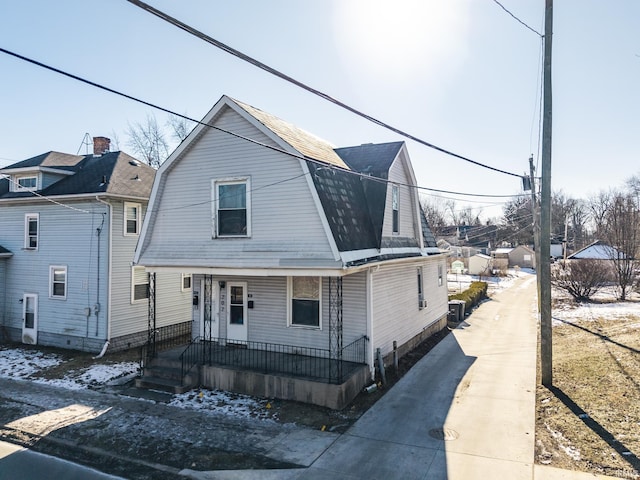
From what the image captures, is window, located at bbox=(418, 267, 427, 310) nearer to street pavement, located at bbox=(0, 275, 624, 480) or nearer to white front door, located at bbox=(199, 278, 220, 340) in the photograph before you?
street pavement, located at bbox=(0, 275, 624, 480)

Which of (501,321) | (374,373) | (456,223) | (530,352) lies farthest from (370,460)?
(456,223)

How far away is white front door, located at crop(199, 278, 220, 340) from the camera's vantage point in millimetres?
12766

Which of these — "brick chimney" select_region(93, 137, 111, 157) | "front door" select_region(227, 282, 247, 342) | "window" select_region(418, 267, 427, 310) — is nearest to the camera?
"front door" select_region(227, 282, 247, 342)

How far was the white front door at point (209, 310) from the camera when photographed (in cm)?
1277

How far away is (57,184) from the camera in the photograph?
17.1 metres

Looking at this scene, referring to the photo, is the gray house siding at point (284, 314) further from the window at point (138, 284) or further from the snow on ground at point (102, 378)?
the window at point (138, 284)

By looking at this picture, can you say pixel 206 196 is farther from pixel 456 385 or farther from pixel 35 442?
pixel 456 385

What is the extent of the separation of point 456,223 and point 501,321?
296 ft

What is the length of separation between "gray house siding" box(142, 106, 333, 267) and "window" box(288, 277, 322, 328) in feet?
4.92

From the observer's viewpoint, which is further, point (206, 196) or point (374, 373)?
point (206, 196)

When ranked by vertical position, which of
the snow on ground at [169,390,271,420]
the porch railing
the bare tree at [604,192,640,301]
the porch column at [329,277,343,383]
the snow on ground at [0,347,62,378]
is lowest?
the snow on ground at [0,347,62,378]

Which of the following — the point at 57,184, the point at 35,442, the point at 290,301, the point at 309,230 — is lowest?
the point at 35,442

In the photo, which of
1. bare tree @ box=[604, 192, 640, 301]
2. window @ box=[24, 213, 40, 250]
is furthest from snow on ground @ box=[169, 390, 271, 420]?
bare tree @ box=[604, 192, 640, 301]

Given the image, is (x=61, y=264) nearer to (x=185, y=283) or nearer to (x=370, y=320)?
(x=185, y=283)
